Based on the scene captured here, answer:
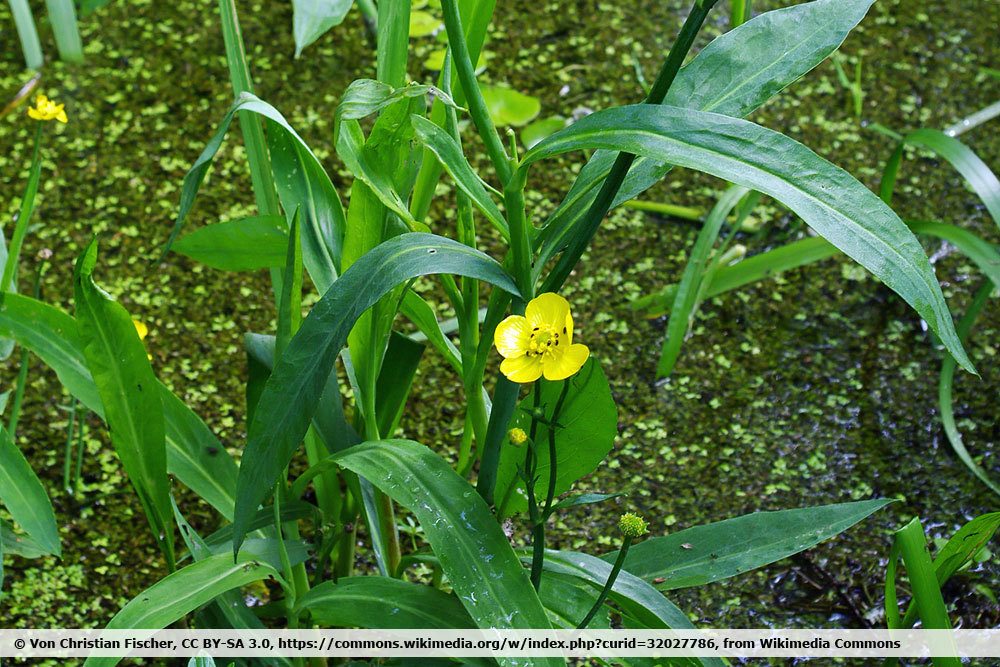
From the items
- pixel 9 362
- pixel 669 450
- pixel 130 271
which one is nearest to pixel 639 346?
pixel 669 450

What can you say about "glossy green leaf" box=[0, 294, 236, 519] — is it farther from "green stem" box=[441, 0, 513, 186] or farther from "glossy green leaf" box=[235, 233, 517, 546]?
"green stem" box=[441, 0, 513, 186]

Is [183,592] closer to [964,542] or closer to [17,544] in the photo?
[17,544]

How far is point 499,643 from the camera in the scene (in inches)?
29.3

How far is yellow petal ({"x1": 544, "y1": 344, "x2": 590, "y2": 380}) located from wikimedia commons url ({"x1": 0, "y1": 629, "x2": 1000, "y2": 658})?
0.19 m

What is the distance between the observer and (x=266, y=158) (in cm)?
101

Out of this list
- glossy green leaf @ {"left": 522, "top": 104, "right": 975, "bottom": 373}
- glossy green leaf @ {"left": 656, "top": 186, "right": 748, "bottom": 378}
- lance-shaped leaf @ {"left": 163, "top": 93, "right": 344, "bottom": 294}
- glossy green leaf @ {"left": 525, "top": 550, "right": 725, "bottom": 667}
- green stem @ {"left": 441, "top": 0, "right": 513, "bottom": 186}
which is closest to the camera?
glossy green leaf @ {"left": 522, "top": 104, "right": 975, "bottom": 373}

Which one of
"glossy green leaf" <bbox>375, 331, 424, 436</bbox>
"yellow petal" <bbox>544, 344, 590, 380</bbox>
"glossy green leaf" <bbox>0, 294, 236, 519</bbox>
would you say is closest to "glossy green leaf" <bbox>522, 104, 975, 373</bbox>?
"yellow petal" <bbox>544, 344, 590, 380</bbox>

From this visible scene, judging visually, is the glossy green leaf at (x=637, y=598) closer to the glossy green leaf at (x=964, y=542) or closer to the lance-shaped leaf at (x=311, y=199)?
the glossy green leaf at (x=964, y=542)

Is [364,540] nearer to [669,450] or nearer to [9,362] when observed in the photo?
[669,450]

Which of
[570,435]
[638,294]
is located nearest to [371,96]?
[570,435]

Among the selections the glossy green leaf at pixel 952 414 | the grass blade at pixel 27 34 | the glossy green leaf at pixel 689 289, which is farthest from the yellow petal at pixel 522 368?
the grass blade at pixel 27 34

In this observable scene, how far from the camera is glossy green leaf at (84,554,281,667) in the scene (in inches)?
30.4

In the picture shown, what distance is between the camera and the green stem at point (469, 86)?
734 millimetres

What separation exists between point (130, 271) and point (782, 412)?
0.91m
